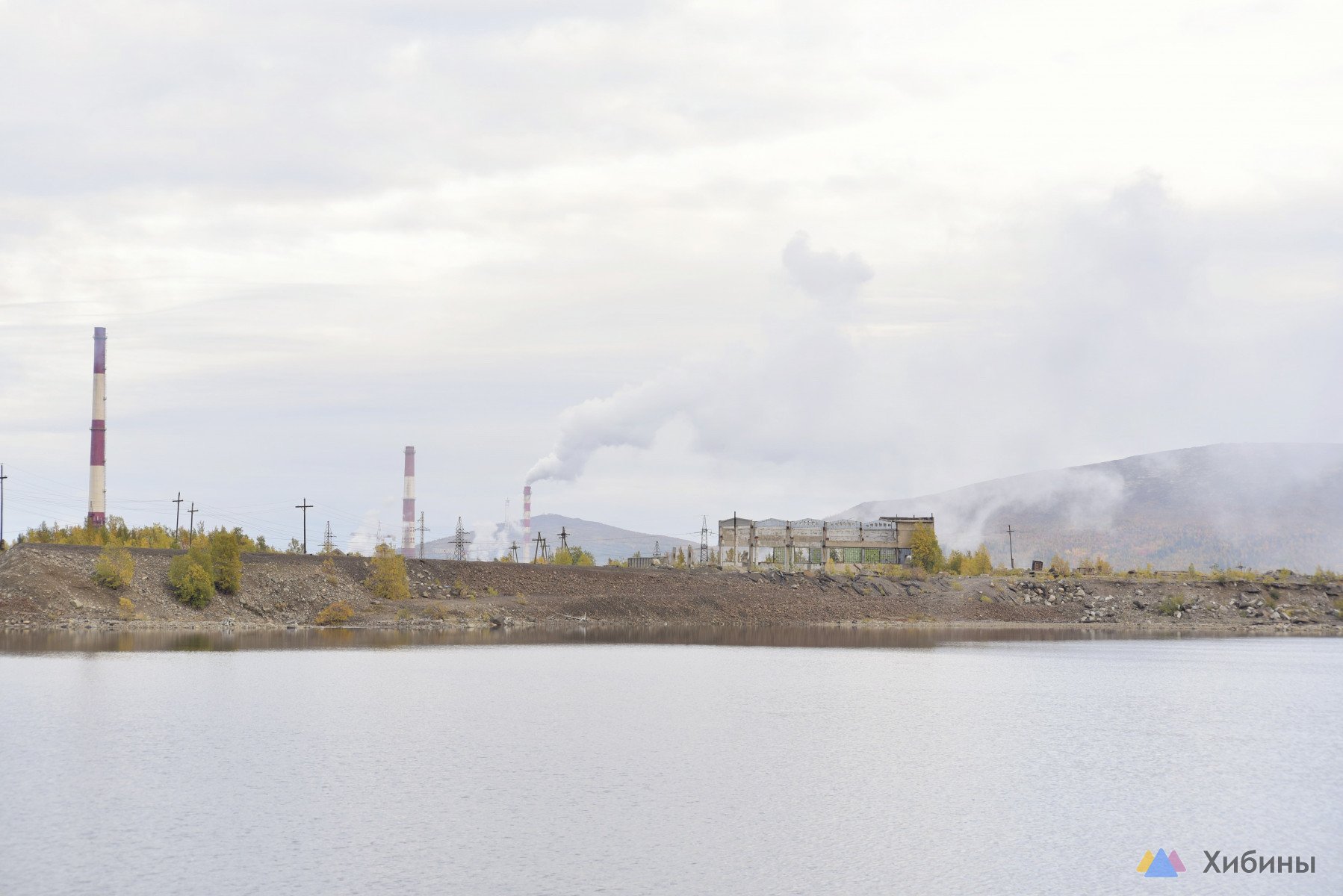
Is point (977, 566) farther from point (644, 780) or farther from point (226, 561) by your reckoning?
point (644, 780)

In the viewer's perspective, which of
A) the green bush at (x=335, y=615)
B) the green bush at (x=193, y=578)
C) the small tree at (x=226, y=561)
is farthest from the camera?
the green bush at (x=335, y=615)

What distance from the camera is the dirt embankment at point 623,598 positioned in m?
98.8

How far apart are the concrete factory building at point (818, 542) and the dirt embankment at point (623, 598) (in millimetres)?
33032

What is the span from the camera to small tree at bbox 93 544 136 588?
3890 inches

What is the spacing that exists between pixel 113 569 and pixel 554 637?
35.6m

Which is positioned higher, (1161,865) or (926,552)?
(926,552)

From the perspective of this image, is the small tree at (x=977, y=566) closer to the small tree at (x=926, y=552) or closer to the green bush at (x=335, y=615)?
the small tree at (x=926, y=552)

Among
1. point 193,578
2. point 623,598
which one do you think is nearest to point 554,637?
point 623,598

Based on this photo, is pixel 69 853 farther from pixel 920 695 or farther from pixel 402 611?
pixel 402 611

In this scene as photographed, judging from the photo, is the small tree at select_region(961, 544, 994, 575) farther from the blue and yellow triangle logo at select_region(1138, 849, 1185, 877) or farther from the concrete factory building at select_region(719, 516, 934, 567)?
the blue and yellow triangle logo at select_region(1138, 849, 1185, 877)

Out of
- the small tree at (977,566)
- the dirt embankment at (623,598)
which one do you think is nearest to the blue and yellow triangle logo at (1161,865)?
the dirt embankment at (623,598)

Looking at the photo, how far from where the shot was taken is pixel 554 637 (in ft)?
337

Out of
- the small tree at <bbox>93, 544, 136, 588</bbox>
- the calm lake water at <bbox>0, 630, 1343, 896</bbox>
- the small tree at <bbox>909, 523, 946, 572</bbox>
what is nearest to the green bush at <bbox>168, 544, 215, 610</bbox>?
the small tree at <bbox>93, 544, 136, 588</bbox>

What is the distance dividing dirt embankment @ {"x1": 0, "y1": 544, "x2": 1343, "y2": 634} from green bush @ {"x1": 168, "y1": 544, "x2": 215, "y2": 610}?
704 millimetres
